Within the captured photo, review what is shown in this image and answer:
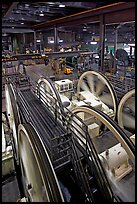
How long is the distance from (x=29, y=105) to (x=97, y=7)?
12.0 ft

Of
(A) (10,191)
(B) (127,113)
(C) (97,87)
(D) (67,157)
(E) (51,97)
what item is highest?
(C) (97,87)

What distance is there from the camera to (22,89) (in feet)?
16.5

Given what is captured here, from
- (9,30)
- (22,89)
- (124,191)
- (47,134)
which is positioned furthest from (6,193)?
(9,30)

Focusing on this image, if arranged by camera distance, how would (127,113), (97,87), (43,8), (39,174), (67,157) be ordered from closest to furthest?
(39,174) < (67,157) < (127,113) < (97,87) < (43,8)

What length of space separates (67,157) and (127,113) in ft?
8.61

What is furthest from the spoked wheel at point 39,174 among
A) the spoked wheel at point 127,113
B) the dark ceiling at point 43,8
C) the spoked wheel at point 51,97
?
the dark ceiling at point 43,8

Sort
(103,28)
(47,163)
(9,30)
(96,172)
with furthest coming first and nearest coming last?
(9,30) → (103,28) → (96,172) → (47,163)

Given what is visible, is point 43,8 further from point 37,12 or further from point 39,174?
point 39,174

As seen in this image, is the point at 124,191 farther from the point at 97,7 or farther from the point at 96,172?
the point at 97,7

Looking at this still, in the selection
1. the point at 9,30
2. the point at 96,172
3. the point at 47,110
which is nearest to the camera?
the point at 96,172

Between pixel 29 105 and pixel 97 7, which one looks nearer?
pixel 29 105

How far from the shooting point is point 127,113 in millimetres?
4316

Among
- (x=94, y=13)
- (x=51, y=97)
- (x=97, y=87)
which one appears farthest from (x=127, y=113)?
(x=94, y=13)

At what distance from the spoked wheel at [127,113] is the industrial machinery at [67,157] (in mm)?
259
